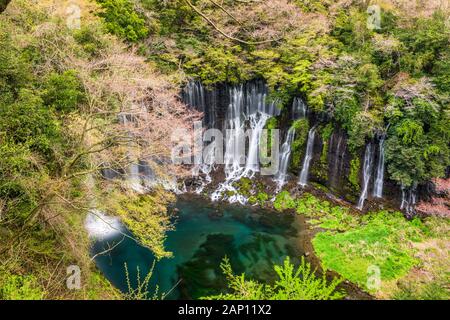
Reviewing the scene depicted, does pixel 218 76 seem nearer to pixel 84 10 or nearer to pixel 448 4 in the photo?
pixel 84 10

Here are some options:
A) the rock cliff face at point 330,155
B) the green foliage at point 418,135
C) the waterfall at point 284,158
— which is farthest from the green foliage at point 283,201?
the green foliage at point 418,135

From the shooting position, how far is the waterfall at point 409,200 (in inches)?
634

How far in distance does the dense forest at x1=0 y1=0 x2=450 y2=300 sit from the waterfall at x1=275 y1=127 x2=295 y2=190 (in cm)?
14

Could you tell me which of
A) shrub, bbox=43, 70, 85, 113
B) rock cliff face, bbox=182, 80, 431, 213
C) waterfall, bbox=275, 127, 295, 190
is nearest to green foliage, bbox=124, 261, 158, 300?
shrub, bbox=43, 70, 85, 113

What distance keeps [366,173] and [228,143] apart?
853 cm

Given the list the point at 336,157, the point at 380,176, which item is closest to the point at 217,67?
the point at 336,157

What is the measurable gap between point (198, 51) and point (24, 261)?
1490 centimetres

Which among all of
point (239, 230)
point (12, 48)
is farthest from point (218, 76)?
point (12, 48)

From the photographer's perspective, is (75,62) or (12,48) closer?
(12,48)

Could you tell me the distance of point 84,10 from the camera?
1711 cm

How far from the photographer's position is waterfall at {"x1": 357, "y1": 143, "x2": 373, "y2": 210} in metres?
17.1

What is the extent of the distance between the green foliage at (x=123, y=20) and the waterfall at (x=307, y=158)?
11.2m

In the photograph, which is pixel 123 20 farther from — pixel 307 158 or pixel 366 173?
pixel 366 173

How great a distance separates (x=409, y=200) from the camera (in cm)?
1634
